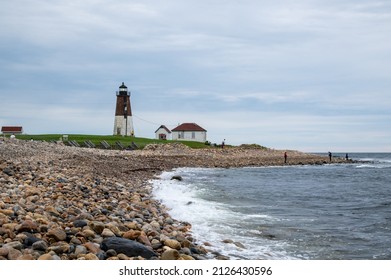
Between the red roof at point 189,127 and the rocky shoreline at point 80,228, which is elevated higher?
the red roof at point 189,127

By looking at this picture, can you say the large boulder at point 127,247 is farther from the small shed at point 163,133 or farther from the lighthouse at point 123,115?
the small shed at point 163,133

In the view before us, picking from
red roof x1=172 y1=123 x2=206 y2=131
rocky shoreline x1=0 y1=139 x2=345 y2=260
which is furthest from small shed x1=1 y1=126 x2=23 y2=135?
rocky shoreline x1=0 y1=139 x2=345 y2=260

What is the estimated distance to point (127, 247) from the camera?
6594mm

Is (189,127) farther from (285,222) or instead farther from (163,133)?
(285,222)

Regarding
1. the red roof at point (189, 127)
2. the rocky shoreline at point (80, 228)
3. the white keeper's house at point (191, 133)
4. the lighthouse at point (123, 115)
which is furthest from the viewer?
the red roof at point (189, 127)

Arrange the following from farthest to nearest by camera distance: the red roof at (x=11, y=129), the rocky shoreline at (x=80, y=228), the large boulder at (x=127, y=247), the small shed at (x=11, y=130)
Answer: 1. the red roof at (x=11, y=129)
2. the small shed at (x=11, y=130)
3. the large boulder at (x=127, y=247)
4. the rocky shoreline at (x=80, y=228)

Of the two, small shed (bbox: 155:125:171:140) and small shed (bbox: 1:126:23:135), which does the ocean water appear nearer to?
small shed (bbox: 155:125:171:140)

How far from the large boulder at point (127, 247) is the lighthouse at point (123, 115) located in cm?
6617

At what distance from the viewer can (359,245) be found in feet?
31.5

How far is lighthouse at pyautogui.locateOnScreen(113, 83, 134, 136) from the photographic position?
72250 millimetres

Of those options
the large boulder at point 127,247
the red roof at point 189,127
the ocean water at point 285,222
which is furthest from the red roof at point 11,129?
the large boulder at point 127,247

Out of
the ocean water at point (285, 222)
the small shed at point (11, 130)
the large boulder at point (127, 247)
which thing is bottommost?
the ocean water at point (285, 222)

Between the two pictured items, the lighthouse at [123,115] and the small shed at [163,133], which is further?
the small shed at [163,133]

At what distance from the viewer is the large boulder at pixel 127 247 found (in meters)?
6.54
